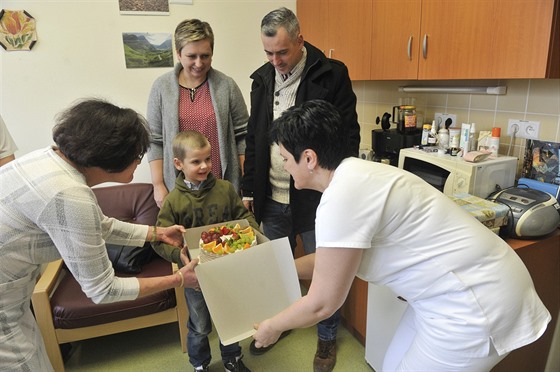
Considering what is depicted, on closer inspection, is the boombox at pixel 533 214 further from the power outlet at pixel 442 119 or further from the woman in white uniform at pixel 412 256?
the power outlet at pixel 442 119

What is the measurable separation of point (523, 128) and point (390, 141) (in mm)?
669

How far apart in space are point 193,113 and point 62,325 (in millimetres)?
1185

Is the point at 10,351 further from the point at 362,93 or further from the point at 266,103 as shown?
the point at 362,93

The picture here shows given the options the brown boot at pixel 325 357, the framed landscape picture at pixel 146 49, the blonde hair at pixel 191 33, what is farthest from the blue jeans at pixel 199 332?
the framed landscape picture at pixel 146 49

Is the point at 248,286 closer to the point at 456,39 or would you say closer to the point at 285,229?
the point at 285,229

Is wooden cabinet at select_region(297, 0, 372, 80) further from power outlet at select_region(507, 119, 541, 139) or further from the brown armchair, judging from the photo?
the brown armchair

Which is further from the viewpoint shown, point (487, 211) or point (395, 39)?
point (395, 39)

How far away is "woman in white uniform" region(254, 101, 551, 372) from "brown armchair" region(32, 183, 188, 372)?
1.11m

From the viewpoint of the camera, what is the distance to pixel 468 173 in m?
1.75

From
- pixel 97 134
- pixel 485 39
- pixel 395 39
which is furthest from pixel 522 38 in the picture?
pixel 97 134

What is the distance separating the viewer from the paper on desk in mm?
1243

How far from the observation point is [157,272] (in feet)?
6.99

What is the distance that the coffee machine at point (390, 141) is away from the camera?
224cm

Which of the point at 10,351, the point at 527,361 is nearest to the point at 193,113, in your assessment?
the point at 10,351
